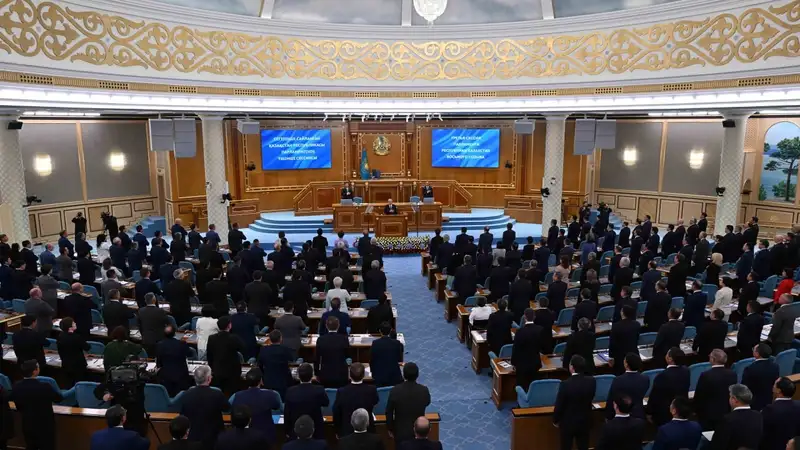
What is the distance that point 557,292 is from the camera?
9.60 meters

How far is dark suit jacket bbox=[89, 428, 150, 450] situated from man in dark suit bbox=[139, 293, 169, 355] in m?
3.02

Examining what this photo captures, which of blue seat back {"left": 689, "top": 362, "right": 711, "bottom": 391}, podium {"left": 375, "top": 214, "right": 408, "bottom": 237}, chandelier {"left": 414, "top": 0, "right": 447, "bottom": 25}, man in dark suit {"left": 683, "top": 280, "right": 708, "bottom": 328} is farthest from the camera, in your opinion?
podium {"left": 375, "top": 214, "right": 408, "bottom": 237}

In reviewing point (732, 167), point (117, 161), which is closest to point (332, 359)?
point (732, 167)

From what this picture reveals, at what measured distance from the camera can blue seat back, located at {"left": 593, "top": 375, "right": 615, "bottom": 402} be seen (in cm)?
661

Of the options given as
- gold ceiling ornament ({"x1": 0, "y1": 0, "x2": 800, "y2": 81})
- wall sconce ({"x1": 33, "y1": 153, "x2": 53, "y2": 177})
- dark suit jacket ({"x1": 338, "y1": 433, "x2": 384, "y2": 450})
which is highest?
gold ceiling ornament ({"x1": 0, "y1": 0, "x2": 800, "y2": 81})

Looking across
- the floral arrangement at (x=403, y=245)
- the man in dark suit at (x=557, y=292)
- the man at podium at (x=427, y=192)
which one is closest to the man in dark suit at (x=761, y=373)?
the man in dark suit at (x=557, y=292)

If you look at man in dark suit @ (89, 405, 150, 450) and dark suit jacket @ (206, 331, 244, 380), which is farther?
dark suit jacket @ (206, 331, 244, 380)

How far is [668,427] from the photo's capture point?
5105 mm

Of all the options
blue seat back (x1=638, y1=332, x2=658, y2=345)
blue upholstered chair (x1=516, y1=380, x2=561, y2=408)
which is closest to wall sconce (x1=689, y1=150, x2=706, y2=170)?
blue seat back (x1=638, y1=332, x2=658, y2=345)

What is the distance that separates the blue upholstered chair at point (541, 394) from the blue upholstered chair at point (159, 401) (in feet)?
13.3

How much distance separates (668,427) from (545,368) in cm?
249

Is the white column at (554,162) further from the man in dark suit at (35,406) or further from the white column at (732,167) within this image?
the man in dark suit at (35,406)

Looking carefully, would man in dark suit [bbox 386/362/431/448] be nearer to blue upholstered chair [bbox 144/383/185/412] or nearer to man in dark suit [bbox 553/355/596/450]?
man in dark suit [bbox 553/355/596/450]

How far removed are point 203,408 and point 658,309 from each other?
22.5 feet
